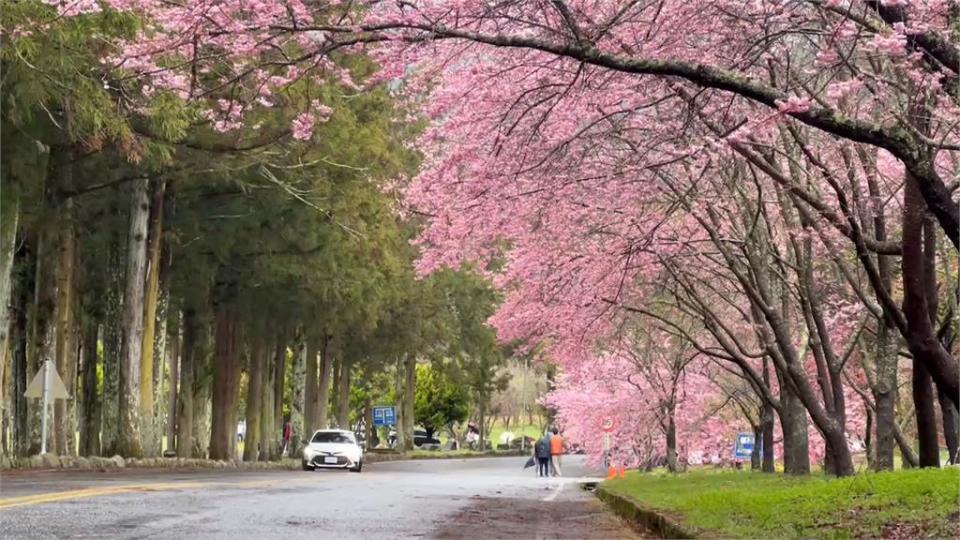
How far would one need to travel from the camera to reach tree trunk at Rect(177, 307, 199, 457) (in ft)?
113

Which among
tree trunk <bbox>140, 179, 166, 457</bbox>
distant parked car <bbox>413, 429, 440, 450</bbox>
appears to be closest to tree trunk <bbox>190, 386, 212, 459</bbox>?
tree trunk <bbox>140, 179, 166, 457</bbox>

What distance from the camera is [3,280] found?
22516 mm

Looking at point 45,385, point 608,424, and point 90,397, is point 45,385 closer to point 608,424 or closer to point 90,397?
point 90,397

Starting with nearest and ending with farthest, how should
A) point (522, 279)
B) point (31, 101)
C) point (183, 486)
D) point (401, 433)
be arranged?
point (183, 486) < point (31, 101) < point (522, 279) < point (401, 433)

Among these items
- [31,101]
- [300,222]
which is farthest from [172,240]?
[31,101]

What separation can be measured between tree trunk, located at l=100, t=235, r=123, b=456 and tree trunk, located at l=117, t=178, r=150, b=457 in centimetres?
229

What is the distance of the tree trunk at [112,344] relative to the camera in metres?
29.5

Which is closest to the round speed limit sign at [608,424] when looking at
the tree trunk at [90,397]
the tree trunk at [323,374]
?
the tree trunk at [323,374]

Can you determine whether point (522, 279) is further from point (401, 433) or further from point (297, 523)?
point (401, 433)

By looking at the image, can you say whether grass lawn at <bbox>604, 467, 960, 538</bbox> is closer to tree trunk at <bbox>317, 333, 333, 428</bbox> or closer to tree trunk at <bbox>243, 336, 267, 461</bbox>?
tree trunk at <bbox>243, 336, 267, 461</bbox>

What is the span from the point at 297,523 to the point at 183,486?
5.85 meters

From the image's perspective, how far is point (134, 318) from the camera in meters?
26.9

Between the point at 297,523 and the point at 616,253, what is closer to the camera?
the point at 297,523

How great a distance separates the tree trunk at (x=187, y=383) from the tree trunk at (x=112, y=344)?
2898 millimetres
